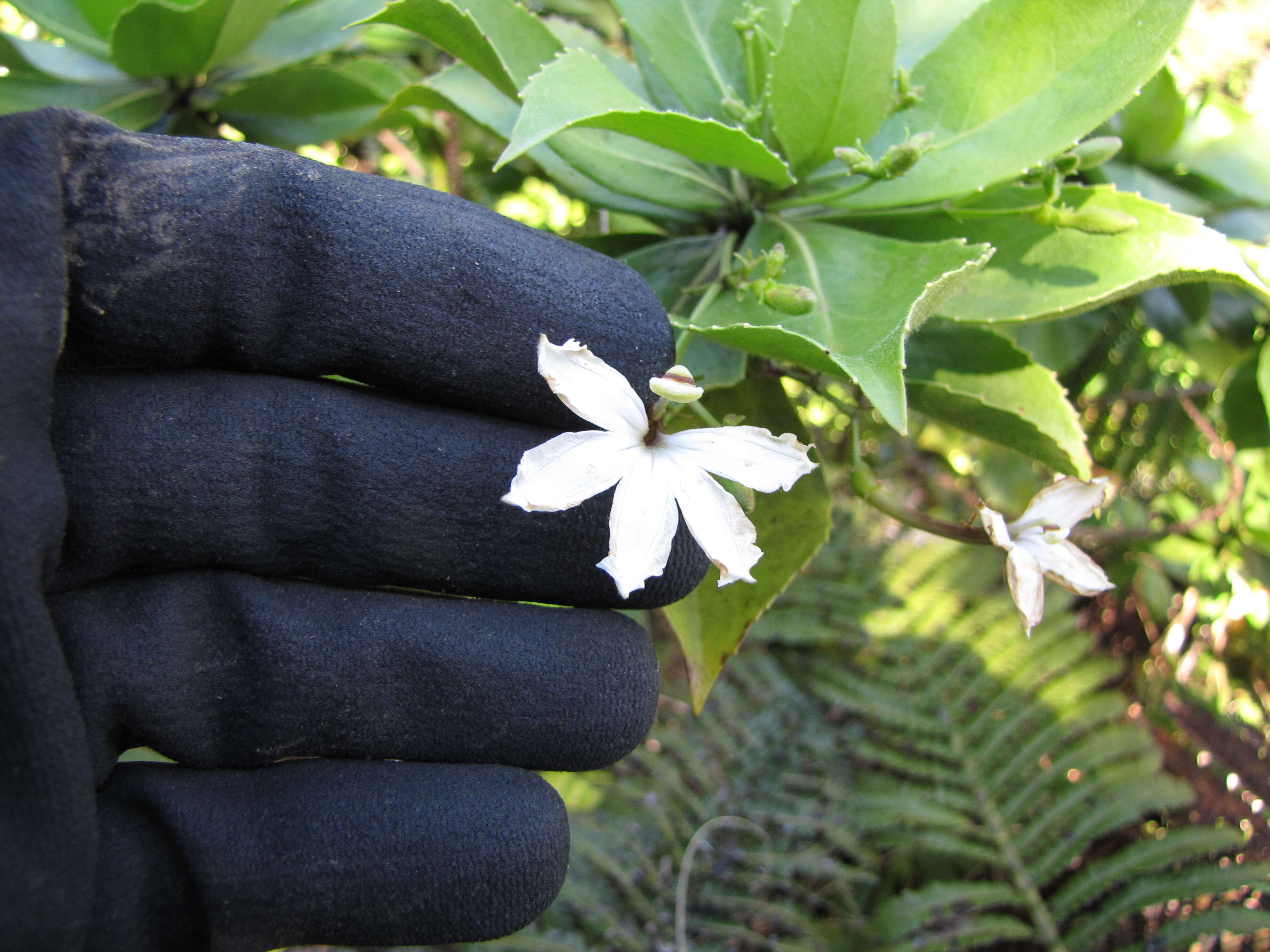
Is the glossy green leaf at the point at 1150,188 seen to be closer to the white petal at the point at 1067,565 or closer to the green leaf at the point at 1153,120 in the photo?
the green leaf at the point at 1153,120

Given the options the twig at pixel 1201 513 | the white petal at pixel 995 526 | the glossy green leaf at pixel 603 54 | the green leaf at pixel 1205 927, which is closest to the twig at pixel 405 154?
the glossy green leaf at pixel 603 54

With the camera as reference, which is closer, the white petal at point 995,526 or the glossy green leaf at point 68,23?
the white petal at point 995,526

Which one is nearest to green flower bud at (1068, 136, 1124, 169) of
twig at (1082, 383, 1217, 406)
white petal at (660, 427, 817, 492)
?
white petal at (660, 427, 817, 492)

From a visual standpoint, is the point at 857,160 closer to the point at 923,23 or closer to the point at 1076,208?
the point at 1076,208

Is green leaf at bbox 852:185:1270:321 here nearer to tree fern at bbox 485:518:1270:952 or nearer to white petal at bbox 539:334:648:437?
white petal at bbox 539:334:648:437

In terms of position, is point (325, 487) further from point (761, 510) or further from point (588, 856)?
point (588, 856)
